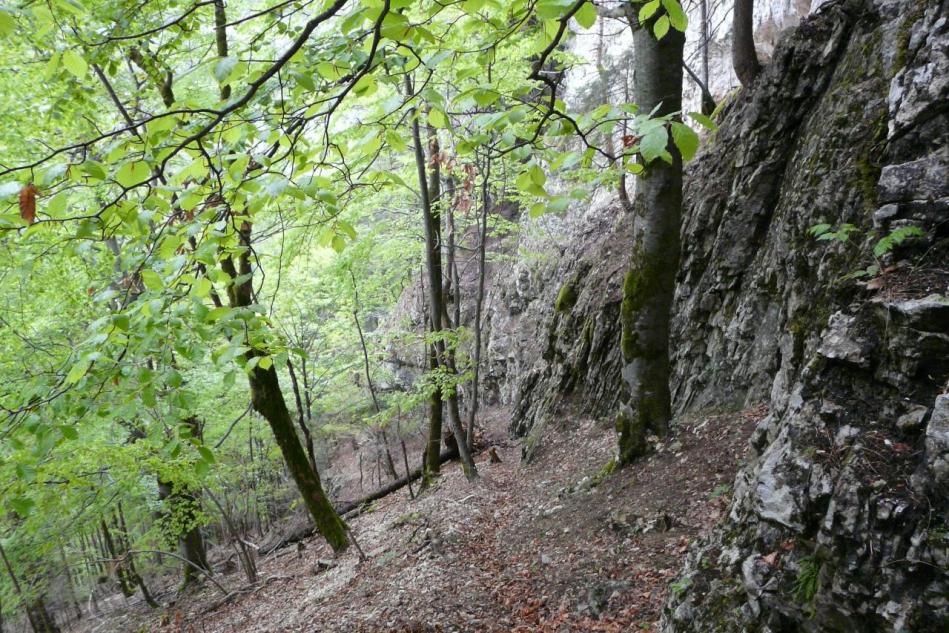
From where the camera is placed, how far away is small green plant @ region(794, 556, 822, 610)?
2572 millimetres

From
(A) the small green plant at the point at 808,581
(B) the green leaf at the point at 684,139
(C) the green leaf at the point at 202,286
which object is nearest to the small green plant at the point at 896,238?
(A) the small green plant at the point at 808,581

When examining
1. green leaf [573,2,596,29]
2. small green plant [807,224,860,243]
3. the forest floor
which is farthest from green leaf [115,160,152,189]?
small green plant [807,224,860,243]

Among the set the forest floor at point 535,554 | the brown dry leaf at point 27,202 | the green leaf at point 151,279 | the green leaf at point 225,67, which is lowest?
the forest floor at point 535,554

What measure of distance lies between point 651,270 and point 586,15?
4.36 meters

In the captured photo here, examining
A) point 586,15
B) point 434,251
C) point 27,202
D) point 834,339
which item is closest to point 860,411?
point 834,339

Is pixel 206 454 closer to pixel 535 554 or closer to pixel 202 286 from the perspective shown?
pixel 202 286

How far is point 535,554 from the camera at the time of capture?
5.86 m

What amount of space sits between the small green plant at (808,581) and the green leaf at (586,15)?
280 centimetres

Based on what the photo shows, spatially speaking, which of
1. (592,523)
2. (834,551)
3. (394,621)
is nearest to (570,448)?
(592,523)

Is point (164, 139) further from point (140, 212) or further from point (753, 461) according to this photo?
point (753, 461)

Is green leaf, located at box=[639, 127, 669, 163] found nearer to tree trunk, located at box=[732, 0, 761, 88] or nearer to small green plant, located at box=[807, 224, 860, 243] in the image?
small green plant, located at box=[807, 224, 860, 243]

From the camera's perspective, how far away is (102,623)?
13109 millimetres

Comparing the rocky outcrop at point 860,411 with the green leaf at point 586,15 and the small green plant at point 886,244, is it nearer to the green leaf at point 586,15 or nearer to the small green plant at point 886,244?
the small green plant at point 886,244

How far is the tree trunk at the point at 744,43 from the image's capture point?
833 cm
